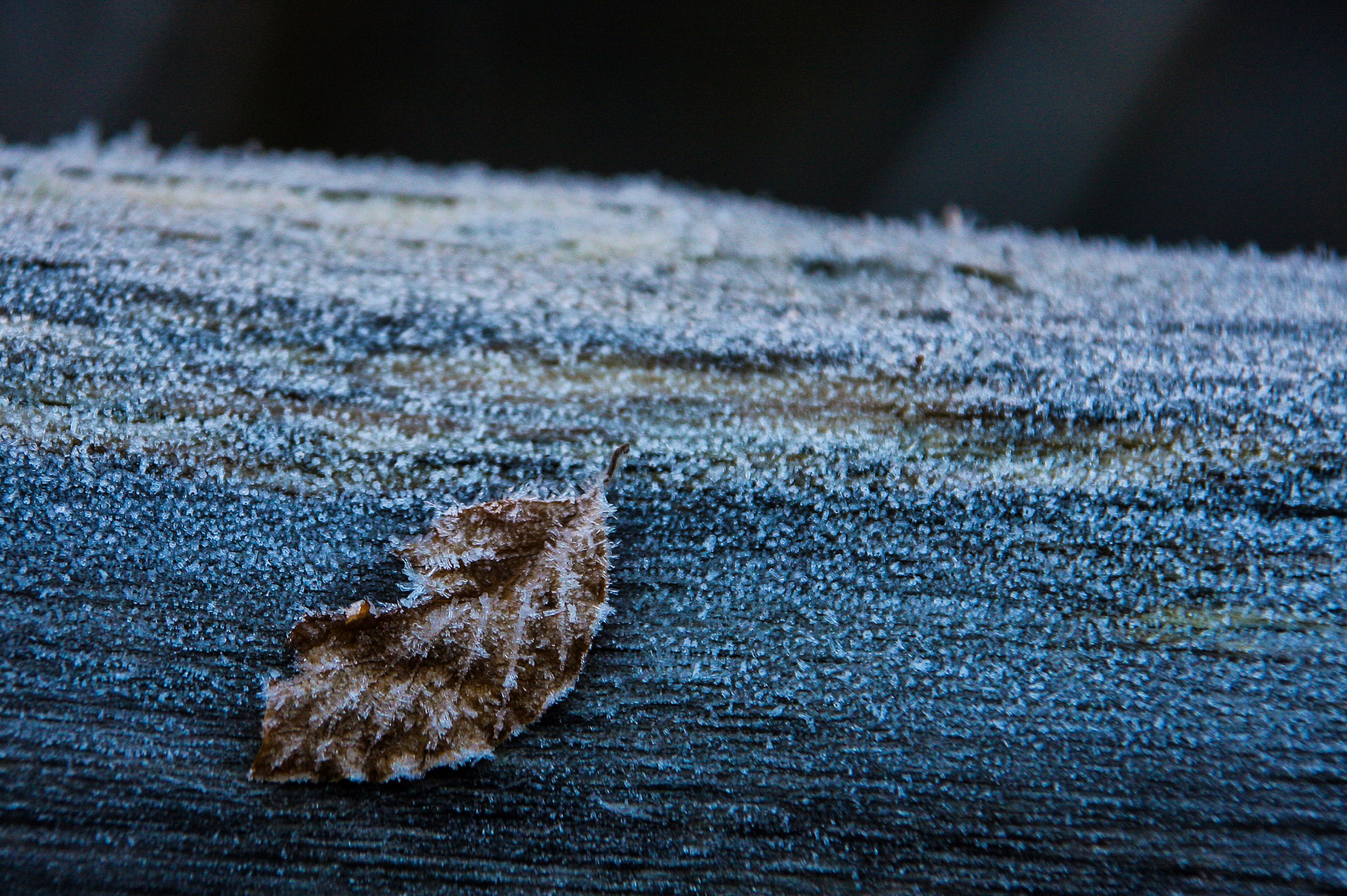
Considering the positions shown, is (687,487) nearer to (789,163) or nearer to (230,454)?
(230,454)

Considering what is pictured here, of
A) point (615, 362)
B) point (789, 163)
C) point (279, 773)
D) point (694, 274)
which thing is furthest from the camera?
point (789, 163)

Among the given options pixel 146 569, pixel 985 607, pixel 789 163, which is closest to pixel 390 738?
pixel 146 569

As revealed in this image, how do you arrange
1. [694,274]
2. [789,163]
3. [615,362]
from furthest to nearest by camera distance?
[789,163] → [694,274] → [615,362]
